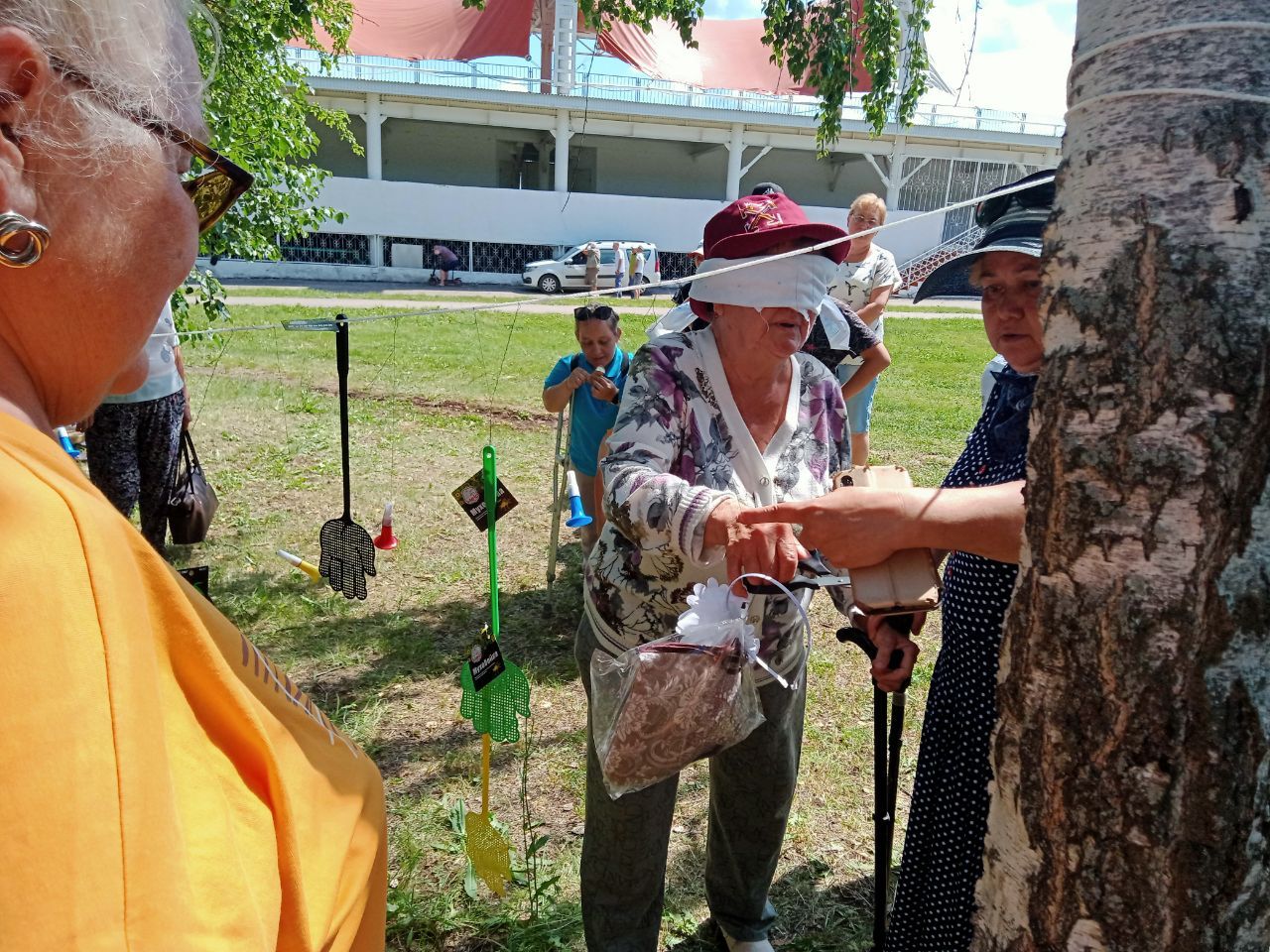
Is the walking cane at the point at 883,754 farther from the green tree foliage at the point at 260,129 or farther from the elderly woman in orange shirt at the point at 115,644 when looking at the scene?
the green tree foliage at the point at 260,129

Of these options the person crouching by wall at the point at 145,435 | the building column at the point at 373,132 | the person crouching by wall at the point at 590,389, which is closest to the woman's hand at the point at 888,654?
the person crouching by wall at the point at 590,389

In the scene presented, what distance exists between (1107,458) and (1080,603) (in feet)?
0.52

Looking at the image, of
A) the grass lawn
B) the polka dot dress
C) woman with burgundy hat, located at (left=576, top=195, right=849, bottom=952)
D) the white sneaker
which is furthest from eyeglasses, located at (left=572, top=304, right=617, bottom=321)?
the white sneaker

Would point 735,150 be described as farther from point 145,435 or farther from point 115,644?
point 115,644

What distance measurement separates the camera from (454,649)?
164 inches

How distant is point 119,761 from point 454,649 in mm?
3644

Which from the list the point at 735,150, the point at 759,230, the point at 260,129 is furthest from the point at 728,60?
the point at 759,230

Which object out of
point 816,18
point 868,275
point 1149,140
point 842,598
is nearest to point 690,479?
point 842,598

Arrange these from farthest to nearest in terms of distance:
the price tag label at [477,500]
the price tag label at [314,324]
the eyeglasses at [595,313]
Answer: the eyeglasses at [595,313] → the price tag label at [477,500] → the price tag label at [314,324]

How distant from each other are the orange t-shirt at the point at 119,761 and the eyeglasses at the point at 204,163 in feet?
1.07

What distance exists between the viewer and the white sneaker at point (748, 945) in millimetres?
2377

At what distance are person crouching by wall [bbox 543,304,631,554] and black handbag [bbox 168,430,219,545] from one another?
6.01 feet

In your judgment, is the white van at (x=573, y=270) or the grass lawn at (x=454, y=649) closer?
the grass lawn at (x=454, y=649)

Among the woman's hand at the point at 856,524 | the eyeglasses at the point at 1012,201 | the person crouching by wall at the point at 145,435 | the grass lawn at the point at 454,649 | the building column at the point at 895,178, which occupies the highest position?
the building column at the point at 895,178
